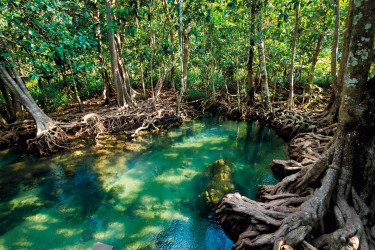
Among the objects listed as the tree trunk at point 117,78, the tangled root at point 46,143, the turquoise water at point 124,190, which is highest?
the tree trunk at point 117,78

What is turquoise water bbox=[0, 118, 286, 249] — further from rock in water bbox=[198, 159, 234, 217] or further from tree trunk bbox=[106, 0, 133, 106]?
tree trunk bbox=[106, 0, 133, 106]

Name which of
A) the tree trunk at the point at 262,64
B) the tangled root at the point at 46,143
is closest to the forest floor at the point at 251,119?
the tangled root at the point at 46,143

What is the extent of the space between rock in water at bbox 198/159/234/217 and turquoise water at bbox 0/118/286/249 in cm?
17

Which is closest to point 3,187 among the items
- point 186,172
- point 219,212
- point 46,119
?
point 46,119

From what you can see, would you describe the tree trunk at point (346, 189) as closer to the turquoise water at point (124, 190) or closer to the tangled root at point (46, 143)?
the turquoise water at point (124, 190)

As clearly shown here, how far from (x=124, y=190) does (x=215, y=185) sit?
2.54 meters

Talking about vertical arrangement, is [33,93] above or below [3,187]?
above

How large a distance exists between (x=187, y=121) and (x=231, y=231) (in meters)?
7.94

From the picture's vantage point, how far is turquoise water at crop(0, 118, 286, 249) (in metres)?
3.52

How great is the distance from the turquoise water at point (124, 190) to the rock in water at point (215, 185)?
167 mm

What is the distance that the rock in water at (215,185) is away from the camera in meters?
4.18

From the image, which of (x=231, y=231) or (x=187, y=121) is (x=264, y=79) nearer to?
(x=187, y=121)

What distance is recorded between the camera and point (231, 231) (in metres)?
3.41

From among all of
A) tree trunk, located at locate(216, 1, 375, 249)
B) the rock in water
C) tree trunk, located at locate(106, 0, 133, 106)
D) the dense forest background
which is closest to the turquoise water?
the rock in water
